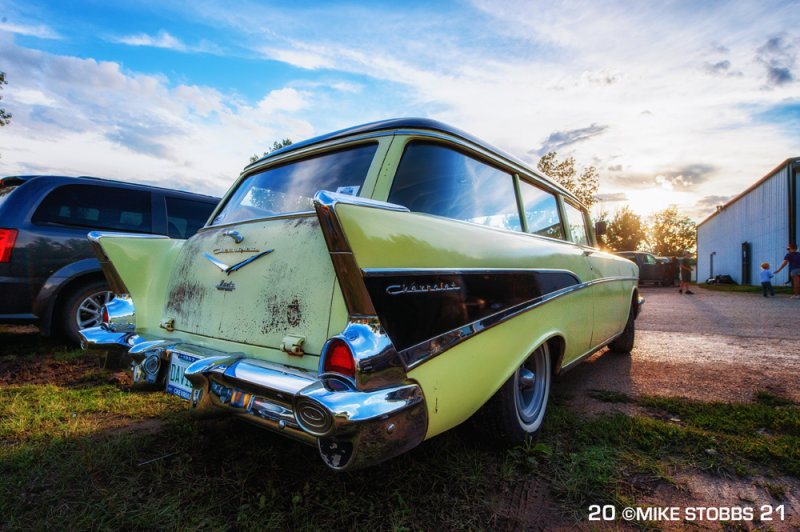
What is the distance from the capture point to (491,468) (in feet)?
6.61

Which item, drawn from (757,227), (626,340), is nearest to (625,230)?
(757,227)

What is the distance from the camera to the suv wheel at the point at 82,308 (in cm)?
396

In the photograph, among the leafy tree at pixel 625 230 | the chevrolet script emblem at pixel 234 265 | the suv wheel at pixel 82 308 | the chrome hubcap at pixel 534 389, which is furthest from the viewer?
the leafy tree at pixel 625 230

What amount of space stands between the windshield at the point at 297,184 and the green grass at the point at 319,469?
128 centimetres

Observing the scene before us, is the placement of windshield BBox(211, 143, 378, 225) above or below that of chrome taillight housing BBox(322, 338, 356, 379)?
above

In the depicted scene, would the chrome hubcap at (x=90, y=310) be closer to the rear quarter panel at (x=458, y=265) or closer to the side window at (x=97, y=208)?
the side window at (x=97, y=208)

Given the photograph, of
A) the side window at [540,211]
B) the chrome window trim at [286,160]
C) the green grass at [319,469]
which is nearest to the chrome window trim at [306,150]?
the chrome window trim at [286,160]

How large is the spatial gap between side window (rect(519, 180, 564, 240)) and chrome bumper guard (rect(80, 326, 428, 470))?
1.76 meters

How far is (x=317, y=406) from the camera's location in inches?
51.3

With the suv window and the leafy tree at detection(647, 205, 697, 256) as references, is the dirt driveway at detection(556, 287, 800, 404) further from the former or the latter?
the leafy tree at detection(647, 205, 697, 256)

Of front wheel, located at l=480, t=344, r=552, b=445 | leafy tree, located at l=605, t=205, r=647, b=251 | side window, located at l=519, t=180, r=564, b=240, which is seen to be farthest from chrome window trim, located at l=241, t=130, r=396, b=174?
leafy tree, located at l=605, t=205, r=647, b=251

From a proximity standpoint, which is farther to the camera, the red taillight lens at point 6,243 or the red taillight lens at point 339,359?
the red taillight lens at point 6,243

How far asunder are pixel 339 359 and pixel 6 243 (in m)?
4.00

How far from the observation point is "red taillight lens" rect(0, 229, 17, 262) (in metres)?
3.63
